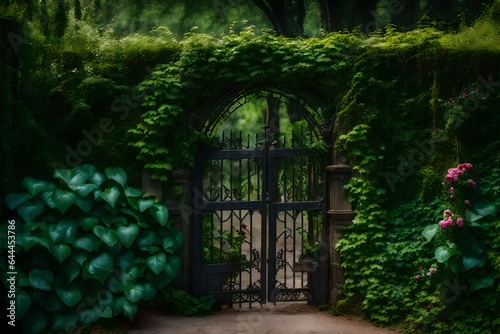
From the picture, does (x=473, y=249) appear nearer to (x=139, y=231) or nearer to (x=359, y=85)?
(x=359, y=85)

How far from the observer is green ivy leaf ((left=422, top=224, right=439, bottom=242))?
8.62m

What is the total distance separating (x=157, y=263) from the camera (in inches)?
350

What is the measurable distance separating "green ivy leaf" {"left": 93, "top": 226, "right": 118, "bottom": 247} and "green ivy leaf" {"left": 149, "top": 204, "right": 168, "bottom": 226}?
68 cm

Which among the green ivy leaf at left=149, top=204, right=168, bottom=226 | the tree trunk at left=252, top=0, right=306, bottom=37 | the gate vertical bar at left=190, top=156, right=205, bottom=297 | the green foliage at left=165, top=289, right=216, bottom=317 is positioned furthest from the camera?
the tree trunk at left=252, top=0, right=306, bottom=37

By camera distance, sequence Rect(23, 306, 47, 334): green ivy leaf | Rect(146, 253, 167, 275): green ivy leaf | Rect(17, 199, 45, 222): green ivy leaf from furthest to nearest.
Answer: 1. Rect(146, 253, 167, 275): green ivy leaf
2. Rect(17, 199, 45, 222): green ivy leaf
3. Rect(23, 306, 47, 334): green ivy leaf

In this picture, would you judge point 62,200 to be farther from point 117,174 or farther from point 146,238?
point 146,238

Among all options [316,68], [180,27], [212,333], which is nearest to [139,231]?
[212,333]

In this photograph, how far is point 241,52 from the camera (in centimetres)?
964

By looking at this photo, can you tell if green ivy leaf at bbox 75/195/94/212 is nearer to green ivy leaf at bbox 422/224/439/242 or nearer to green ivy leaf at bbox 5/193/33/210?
green ivy leaf at bbox 5/193/33/210

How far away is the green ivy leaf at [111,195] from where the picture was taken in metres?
8.72

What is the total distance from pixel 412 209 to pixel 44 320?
4.96m

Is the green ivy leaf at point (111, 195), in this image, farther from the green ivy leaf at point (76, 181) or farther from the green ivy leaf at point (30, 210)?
the green ivy leaf at point (30, 210)

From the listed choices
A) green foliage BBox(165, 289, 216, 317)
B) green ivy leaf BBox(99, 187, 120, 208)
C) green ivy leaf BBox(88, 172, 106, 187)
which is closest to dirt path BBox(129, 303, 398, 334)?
green foliage BBox(165, 289, 216, 317)

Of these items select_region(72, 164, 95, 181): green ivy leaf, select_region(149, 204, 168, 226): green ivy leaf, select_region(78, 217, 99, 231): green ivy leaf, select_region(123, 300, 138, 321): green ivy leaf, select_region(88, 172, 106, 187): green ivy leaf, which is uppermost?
select_region(72, 164, 95, 181): green ivy leaf
